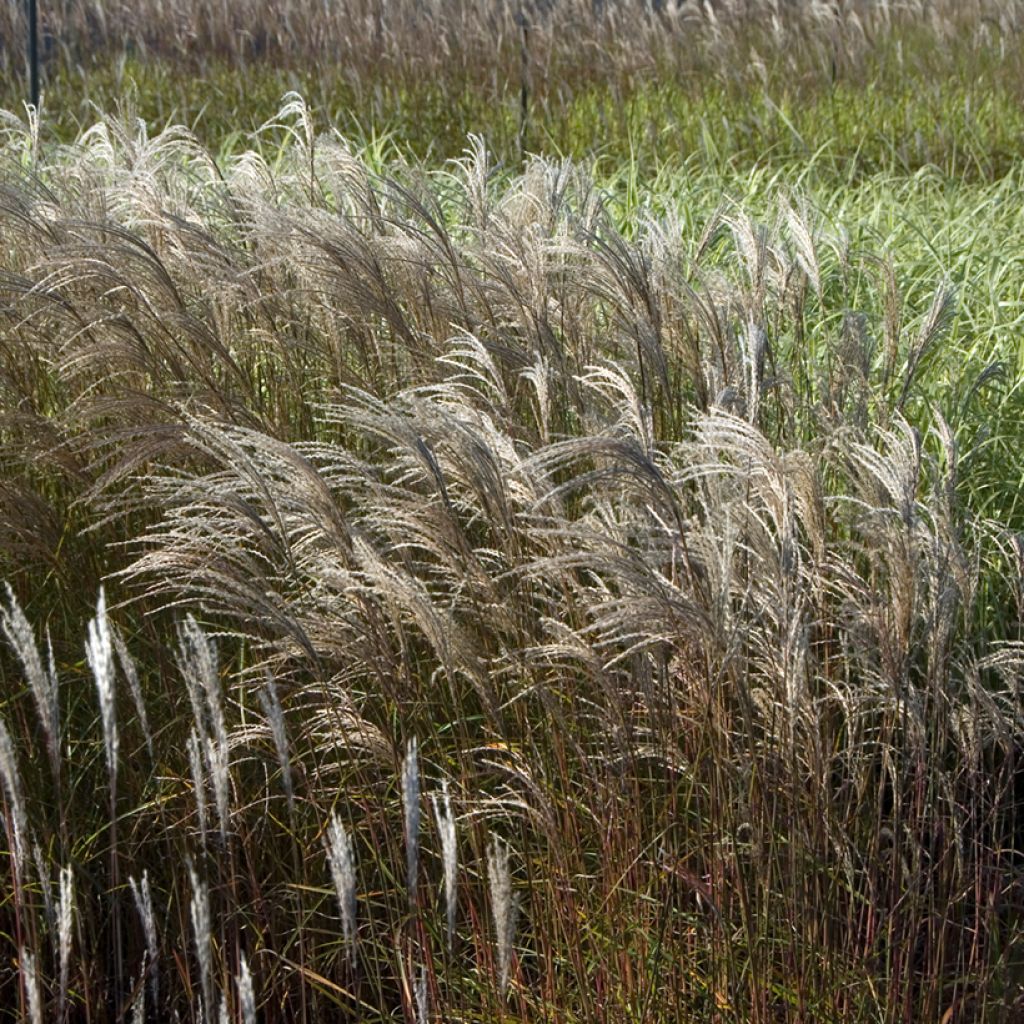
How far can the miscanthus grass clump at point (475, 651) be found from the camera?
1.84m

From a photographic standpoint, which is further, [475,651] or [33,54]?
[33,54]

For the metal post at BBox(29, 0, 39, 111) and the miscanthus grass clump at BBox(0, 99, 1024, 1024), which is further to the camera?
the metal post at BBox(29, 0, 39, 111)

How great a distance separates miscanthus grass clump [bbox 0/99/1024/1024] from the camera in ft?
6.05

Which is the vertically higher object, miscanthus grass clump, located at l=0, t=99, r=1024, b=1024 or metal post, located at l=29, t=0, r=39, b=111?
metal post, located at l=29, t=0, r=39, b=111

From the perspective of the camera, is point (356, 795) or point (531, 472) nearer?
point (531, 472)

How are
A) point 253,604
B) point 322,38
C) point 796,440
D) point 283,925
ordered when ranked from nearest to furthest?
point 253,604
point 283,925
point 796,440
point 322,38

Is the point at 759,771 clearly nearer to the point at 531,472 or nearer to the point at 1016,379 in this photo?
the point at 531,472

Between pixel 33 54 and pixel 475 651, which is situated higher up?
pixel 33 54

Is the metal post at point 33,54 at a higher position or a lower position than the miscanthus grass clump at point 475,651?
higher

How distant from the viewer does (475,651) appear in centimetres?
203

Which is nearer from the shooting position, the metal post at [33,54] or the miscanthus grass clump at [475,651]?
the miscanthus grass clump at [475,651]

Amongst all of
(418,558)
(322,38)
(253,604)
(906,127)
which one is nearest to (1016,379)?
(418,558)

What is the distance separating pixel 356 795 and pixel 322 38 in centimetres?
767

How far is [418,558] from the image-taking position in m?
2.71
